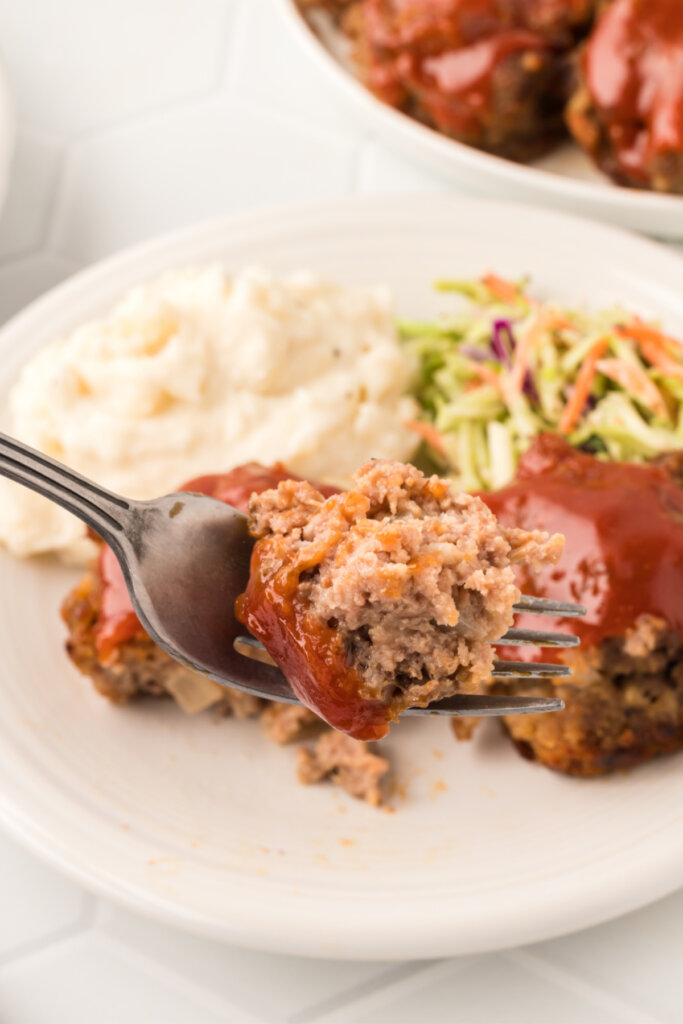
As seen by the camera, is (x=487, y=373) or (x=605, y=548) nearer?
(x=605, y=548)

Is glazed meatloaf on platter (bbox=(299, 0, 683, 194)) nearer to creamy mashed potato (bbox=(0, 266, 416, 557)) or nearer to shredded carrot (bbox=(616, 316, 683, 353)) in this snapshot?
shredded carrot (bbox=(616, 316, 683, 353))

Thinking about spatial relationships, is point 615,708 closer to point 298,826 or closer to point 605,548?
point 605,548

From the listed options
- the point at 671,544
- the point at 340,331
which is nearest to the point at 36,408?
the point at 340,331

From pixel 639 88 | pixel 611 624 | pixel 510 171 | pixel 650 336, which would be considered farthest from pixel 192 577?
pixel 639 88

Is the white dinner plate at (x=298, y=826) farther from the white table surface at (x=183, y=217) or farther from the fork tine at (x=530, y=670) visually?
the fork tine at (x=530, y=670)

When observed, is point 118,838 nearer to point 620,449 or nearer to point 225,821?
point 225,821

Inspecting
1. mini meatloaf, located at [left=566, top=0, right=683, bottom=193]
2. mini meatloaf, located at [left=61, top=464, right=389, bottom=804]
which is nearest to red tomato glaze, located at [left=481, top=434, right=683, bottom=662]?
mini meatloaf, located at [left=61, top=464, right=389, bottom=804]

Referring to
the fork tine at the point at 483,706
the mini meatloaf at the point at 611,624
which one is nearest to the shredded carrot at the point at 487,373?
the mini meatloaf at the point at 611,624
